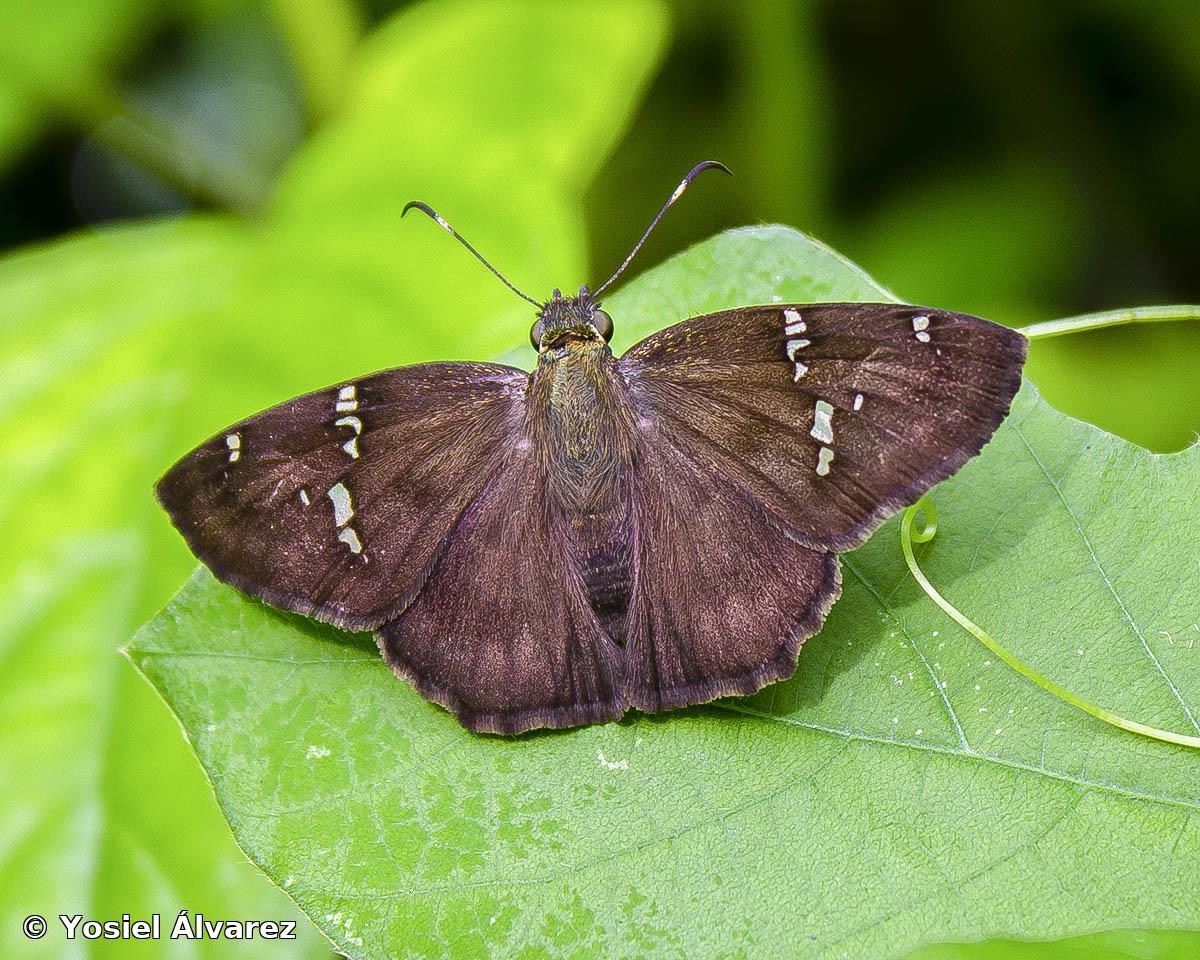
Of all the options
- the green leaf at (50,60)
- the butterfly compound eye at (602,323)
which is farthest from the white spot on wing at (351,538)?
the green leaf at (50,60)

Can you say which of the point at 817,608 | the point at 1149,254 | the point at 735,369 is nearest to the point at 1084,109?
the point at 1149,254

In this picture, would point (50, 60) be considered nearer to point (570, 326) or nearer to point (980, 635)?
point (570, 326)

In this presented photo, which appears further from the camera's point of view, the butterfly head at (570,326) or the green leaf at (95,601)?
the green leaf at (95,601)

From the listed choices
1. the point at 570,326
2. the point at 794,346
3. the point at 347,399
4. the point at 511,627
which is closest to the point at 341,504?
the point at 347,399

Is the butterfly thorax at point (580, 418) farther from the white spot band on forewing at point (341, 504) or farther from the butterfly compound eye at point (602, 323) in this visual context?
the white spot band on forewing at point (341, 504)

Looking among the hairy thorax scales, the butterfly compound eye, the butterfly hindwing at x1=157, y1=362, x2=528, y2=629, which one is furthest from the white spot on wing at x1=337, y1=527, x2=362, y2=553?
the butterfly compound eye

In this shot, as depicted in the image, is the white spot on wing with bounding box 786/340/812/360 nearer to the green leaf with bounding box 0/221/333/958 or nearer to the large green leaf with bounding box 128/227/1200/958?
the large green leaf with bounding box 128/227/1200/958
